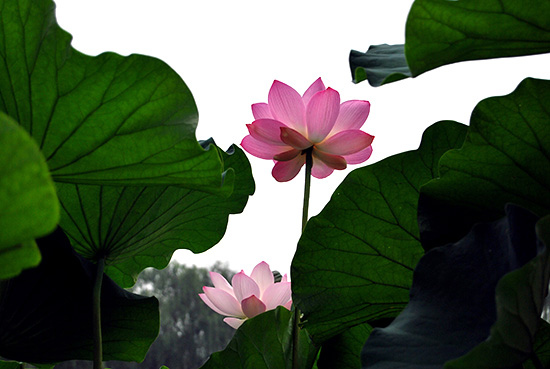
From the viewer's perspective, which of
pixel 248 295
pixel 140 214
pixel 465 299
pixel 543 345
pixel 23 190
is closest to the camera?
pixel 23 190

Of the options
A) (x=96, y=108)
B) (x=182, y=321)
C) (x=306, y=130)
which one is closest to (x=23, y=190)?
(x=96, y=108)

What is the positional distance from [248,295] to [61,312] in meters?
0.24

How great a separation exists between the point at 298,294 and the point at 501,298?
30 cm

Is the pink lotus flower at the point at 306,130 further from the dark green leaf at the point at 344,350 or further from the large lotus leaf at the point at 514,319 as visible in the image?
the large lotus leaf at the point at 514,319

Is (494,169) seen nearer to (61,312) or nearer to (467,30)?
(467,30)

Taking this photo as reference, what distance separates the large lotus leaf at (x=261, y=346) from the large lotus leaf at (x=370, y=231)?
0.05m

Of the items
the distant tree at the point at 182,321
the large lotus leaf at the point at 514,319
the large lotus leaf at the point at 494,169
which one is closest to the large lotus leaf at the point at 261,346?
the large lotus leaf at the point at 494,169

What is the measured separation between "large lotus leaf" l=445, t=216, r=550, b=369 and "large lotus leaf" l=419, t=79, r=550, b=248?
0.13 m

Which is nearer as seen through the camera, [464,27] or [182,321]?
[464,27]

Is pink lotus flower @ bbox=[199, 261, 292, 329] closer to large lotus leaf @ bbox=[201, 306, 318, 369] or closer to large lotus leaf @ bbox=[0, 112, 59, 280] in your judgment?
large lotus leaf @ bbox=[201, 306, 318, 369]

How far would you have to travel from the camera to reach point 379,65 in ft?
1.75

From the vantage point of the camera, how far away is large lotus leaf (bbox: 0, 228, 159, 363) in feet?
1.91

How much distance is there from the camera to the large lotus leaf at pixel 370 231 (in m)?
0.59

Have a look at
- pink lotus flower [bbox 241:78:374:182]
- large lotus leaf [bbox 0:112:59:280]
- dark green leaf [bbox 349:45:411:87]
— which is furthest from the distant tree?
large lotus leaf [bbox 0:112:59:280]
